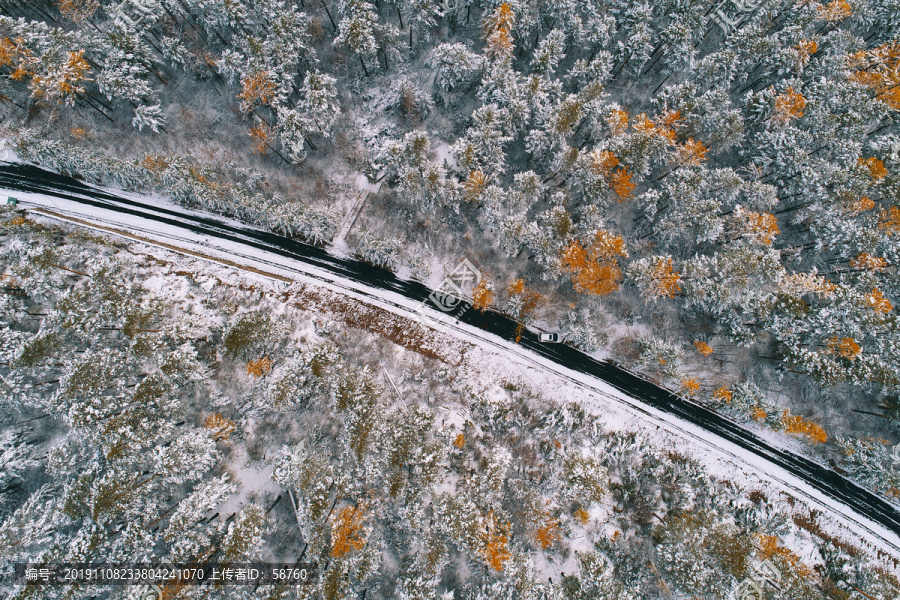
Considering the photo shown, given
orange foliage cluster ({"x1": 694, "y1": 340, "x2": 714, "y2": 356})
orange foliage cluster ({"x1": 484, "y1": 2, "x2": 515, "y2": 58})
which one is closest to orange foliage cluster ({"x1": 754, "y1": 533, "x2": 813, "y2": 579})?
orange foliage cluster ({"x1": 694, "y1": 340, "x2": 714, "y2": 356})

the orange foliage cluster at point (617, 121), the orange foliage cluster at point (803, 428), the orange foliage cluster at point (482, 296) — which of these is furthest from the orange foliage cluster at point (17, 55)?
the orange foliage cluster at point (803, 428)

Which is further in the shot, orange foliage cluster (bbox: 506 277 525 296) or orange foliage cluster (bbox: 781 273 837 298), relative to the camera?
orange foliage cluster (bbox: 506 277 525 296)

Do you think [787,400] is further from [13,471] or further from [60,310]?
[13,471]

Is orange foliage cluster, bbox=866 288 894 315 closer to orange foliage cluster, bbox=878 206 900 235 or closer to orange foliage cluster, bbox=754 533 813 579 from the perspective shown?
orange foliage cluster, bbox=878 206 900 235

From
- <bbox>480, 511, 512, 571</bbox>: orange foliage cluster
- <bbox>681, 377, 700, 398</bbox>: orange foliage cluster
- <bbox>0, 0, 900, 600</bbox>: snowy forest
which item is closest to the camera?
<bbox>480, 511, 512, 571</bbox>: orange foliage cluster

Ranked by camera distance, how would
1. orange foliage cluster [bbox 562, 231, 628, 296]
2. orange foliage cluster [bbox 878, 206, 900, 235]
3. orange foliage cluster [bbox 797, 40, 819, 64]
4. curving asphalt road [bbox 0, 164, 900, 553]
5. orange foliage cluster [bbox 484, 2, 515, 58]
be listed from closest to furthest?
orange foliage cluster [bbox 878, 206, 900, 235] → orange foliage cluster [bbox 562, 231, 628, 296] → orange foliage cluster [bbox 484, 2, 515, 58] → orange foliage cluster [bbox 797, 40, 819, 64] → curving asphalt road [bbox 0, 164, 900, 553]

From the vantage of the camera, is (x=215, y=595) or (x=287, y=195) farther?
(x=287, y=195)

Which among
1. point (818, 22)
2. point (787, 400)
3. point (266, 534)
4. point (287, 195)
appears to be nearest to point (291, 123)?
point (287, 195)
